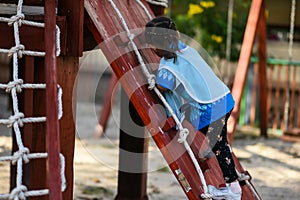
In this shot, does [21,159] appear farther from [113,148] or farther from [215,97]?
[113,148]

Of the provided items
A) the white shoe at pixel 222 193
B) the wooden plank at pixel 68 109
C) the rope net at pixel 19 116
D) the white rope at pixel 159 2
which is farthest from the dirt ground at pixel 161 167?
the rope net at pixel 19 116

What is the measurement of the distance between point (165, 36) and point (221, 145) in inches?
26.3

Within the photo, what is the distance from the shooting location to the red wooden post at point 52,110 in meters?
2.14

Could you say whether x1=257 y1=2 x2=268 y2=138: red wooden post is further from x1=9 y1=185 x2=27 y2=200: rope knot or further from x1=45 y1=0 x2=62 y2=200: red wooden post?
x1=9 y1=185 x2=27 y2=200: rope knot

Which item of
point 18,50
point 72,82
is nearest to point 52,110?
point 18,50

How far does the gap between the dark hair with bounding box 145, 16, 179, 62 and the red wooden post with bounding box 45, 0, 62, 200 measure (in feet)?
2.14

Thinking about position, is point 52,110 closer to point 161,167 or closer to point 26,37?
point 26,37

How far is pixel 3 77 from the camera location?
11.4 m

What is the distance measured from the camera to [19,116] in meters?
2.49

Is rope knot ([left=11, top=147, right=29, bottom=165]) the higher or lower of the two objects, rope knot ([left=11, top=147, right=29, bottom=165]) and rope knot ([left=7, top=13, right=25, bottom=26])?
the lower

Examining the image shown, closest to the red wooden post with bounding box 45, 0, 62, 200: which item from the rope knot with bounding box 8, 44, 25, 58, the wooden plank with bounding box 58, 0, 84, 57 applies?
the rope knot with bounding box 8, 44, 25, 58

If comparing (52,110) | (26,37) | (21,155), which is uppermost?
(26,37)

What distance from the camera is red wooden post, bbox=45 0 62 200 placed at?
84.4 inches

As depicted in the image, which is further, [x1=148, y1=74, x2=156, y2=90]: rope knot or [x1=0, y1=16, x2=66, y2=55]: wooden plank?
[x1=148, y1=74, x2=156, y2=90]: rope knot
